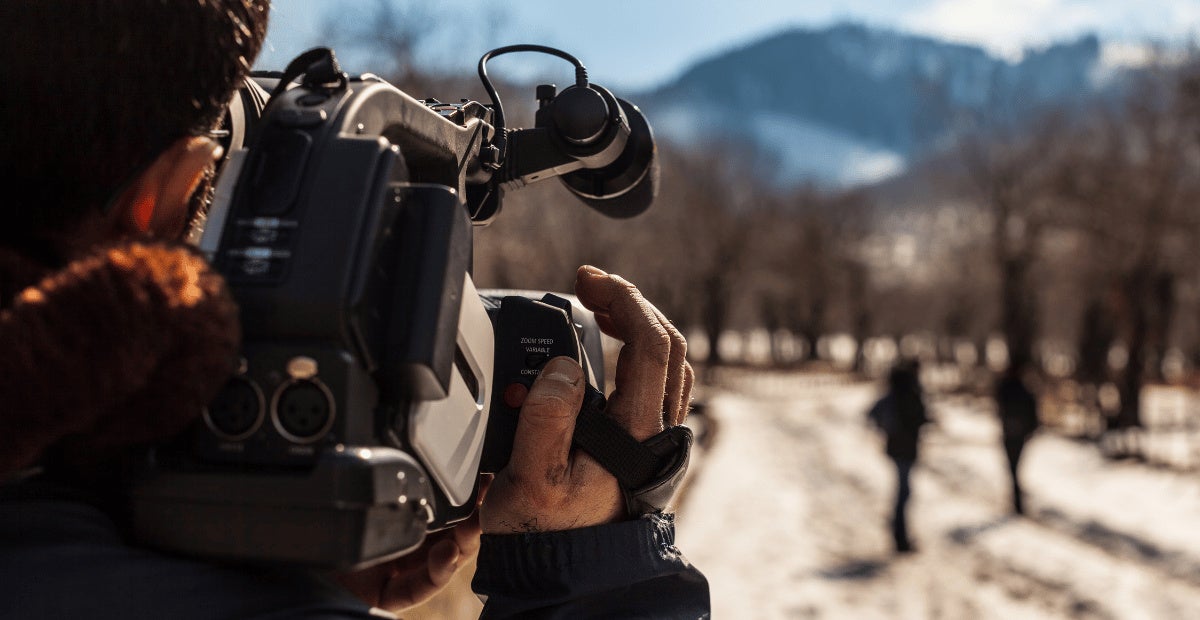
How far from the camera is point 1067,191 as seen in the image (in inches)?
1170

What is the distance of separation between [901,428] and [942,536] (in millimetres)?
1624

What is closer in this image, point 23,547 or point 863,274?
point 23,547

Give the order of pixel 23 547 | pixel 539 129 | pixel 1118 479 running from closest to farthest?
pixel 23 547, pixel 539 129, pixel 1118 479

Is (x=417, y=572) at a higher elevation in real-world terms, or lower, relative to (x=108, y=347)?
lower

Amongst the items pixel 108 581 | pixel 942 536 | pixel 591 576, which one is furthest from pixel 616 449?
pixel 942 536

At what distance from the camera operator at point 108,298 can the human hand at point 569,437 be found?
0.33m

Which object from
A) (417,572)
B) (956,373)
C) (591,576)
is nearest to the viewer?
(591,576)

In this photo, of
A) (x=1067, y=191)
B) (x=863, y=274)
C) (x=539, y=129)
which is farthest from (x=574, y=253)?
(x=863, y=274)

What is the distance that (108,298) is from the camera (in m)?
0.78

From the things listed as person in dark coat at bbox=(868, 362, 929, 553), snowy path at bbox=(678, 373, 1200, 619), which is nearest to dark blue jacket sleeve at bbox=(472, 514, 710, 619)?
snowy path at bbox=(678, 373, 1200, 619)

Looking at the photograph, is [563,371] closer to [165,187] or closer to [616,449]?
[616,449]

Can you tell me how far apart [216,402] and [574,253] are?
97.9 feet

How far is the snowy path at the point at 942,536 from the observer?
8.00m

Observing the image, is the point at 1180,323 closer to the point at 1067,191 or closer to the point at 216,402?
the point at 1067,191
